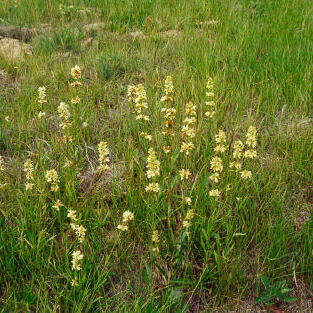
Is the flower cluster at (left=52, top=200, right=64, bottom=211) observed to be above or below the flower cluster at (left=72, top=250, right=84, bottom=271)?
above

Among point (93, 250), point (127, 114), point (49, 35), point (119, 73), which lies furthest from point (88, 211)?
point (49, 35)

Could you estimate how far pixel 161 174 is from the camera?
231 cm

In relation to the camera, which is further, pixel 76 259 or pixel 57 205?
pixel 57 205

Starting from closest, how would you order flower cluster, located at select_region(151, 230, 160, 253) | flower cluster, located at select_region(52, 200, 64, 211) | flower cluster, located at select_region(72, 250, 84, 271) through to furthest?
flower cluster, located at select_region(72, 250, 84, 271)
flower cluster, located at select_region(151, 230, 160, 253)
flower cluster, located at select_region(52, 200, 64, 211)

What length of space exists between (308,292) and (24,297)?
142 cm

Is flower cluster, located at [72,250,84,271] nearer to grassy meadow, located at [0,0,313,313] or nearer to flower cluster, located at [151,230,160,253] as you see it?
grassy meadow, located at [0,0,313,313]

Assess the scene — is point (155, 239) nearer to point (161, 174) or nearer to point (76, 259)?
point (76, 259)

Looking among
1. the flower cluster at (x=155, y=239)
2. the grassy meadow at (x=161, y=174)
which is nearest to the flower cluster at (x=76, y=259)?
the grassy meadow at (x=161, y=174)

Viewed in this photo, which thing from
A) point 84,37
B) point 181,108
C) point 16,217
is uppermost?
point 84,37

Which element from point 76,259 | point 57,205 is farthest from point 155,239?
point 57,205

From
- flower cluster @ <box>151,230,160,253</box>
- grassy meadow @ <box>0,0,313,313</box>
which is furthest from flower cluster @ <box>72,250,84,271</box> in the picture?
flower cluster @ <box>151,230,160,253</box>

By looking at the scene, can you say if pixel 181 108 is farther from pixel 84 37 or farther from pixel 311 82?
pixel 84 37

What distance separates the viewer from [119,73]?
12.1 ft

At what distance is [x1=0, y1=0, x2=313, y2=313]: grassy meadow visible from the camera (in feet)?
5.91
